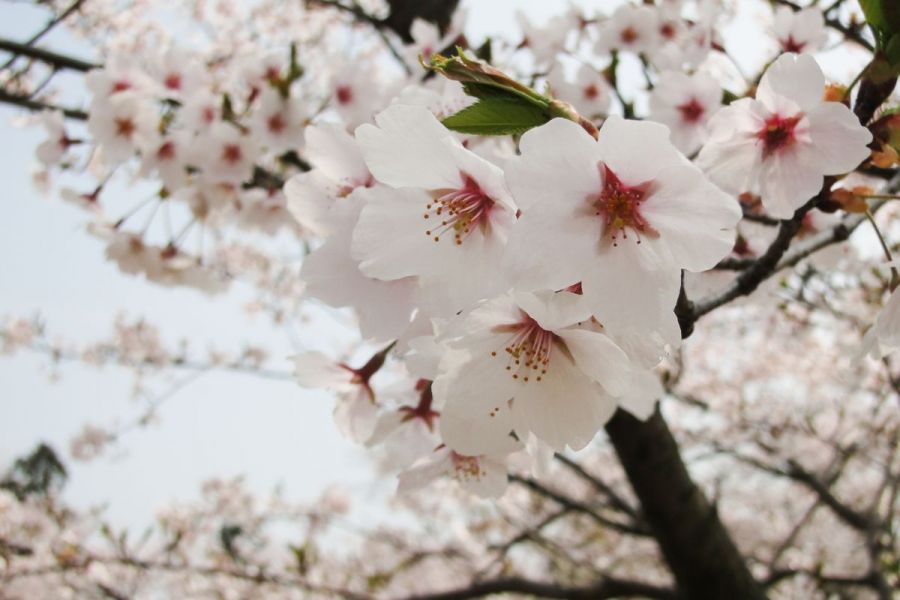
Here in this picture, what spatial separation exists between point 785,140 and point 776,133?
1.2 inches

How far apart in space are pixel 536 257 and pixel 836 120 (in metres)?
0.45

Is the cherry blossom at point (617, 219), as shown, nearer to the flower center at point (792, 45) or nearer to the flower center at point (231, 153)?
the flower center at point (792, 45)

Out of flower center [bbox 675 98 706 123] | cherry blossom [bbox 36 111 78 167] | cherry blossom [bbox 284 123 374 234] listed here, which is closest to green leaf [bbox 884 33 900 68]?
cherry blossom [bbox 284 123 374 234]

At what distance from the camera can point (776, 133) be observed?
893 mm

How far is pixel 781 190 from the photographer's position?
0.85 meters

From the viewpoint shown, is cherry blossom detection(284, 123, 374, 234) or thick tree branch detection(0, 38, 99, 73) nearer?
cherry blossom detection(284, 123, 374, 234)

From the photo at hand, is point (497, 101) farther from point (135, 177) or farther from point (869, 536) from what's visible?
point (869, 536)

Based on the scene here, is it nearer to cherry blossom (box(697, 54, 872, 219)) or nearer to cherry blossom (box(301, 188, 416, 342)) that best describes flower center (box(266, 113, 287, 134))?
cherry blossom (box(301, 188, 416, 342))

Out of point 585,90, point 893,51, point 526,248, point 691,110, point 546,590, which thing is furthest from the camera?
point 546,590

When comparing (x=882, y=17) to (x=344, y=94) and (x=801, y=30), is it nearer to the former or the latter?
(x=801, y=30)

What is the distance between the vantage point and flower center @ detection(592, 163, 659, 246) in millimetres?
671

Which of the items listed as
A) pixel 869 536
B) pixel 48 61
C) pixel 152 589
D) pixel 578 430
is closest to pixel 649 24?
pixel 578 430

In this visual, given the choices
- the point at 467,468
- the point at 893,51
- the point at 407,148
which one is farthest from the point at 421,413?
the point at 893,51

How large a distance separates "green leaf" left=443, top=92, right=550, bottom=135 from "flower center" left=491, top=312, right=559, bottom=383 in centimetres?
22
